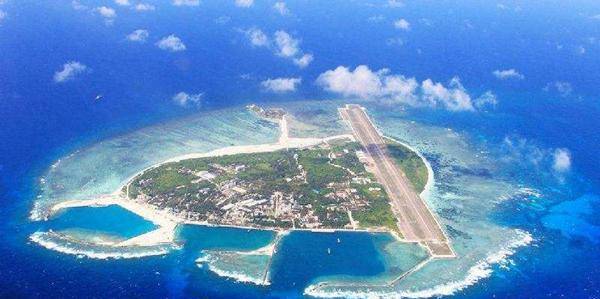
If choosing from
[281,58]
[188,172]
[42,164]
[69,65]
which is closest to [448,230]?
[188,172]

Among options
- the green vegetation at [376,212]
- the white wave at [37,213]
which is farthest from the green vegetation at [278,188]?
the white wave at [37,213]

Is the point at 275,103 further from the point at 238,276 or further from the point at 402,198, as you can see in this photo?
the point at 238,276

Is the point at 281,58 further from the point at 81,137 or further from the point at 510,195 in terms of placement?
the point at 510,195

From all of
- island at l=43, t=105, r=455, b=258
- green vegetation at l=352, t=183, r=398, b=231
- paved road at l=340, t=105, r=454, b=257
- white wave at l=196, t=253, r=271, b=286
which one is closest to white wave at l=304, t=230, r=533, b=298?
paved road at l=340, t=105, r=454, b=257

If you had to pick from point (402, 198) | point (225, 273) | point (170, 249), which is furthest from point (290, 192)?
point (170, 249)

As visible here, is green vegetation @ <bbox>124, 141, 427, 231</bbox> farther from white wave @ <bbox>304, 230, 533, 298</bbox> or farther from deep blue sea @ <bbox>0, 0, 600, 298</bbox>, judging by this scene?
white wave @ <bbox>304, 230, 533, 298</bbox>
